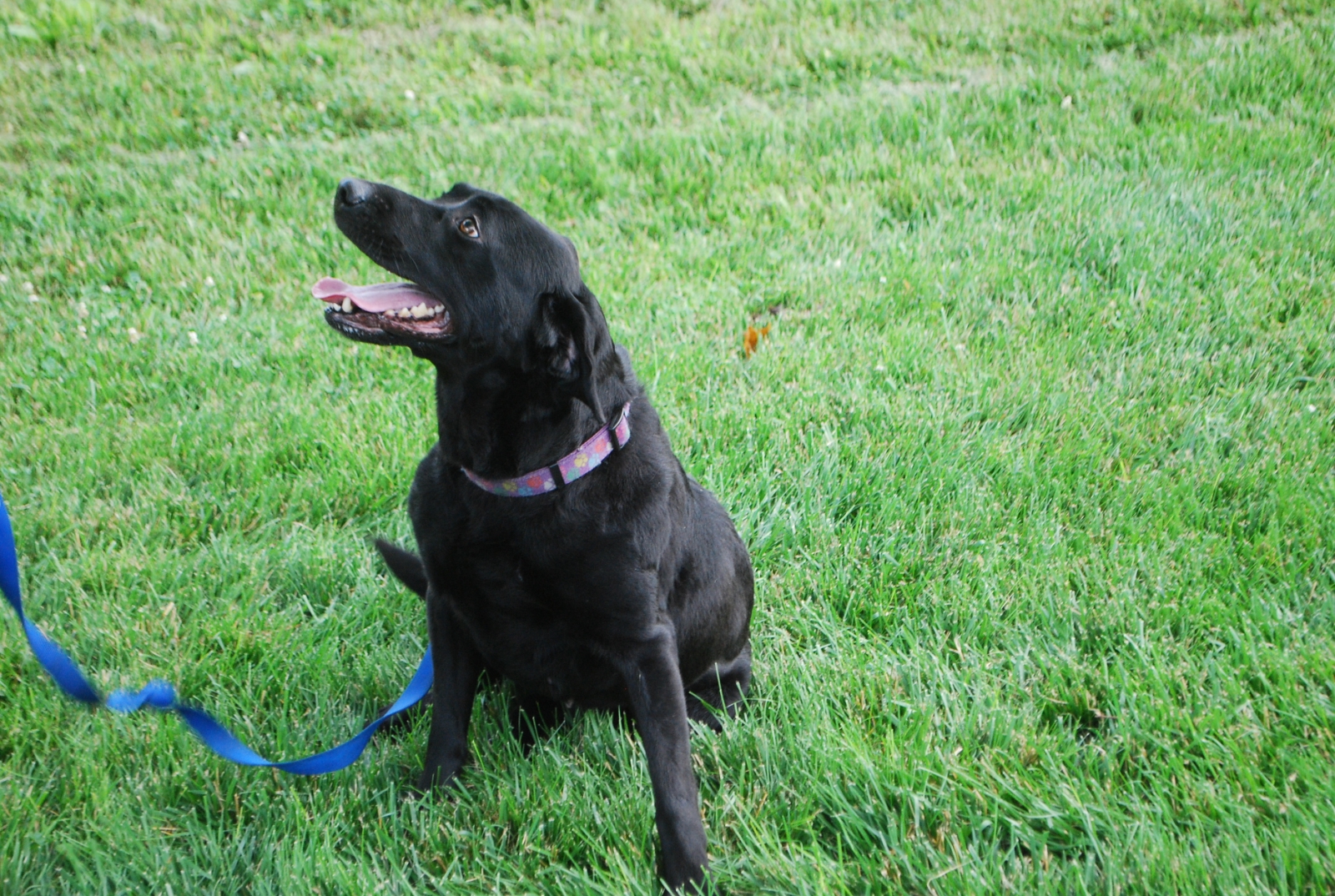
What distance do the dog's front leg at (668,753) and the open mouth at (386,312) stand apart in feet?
2.99

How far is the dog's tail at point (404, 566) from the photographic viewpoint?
2.88 meters

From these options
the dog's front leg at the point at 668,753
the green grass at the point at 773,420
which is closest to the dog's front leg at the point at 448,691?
the green grass at the point at 773,420

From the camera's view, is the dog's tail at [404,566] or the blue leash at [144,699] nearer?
the blue leash at [144,699]

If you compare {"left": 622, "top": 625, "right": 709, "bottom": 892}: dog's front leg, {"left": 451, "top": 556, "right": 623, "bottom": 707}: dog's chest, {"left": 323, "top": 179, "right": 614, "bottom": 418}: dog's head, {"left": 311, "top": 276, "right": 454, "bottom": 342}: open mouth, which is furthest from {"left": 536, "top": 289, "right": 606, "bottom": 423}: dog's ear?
{"left": 622, "top": 625, "right": 709, "bottom": 892}: dog's front leg

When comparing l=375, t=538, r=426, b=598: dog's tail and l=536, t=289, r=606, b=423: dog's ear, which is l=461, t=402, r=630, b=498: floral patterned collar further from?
l=375, t=538, r=426, b=598: dog's tail

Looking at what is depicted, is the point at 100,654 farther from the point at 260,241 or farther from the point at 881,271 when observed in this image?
the point at 881,271

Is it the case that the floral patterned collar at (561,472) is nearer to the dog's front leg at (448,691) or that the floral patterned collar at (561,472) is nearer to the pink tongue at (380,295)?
the dog's front leg at (448,691)

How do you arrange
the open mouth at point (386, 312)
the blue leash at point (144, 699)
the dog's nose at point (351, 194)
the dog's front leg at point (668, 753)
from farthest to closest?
the dog's nose at point (351, 194) → the open mouth at point (386, 312) → the dog's front leg at point (668, 753) → the blue leash at point (144, 699)

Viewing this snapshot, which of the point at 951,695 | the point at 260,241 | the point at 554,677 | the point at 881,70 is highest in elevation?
the point at 881,70

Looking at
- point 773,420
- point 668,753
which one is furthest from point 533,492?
point 773,420

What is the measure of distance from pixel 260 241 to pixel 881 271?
322cm

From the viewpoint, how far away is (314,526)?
3.44 m

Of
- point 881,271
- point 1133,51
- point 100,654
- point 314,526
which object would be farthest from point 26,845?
point 1133,51

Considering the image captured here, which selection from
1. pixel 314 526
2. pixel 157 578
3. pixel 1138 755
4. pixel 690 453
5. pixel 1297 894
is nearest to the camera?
pixel 1297 894
